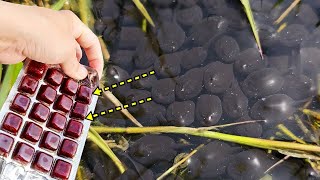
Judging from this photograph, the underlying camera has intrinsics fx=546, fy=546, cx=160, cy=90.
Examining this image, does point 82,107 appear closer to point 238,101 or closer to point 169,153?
point 169,153

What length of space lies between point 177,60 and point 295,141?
0.33m

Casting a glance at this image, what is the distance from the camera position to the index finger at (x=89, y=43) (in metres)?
1.11

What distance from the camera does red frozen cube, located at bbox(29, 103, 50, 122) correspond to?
110 cm

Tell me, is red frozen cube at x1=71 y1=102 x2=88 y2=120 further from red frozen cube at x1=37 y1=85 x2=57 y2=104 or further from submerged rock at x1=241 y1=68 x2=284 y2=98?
submerged rock at x1=241 y1=68 x2=284 y2=98

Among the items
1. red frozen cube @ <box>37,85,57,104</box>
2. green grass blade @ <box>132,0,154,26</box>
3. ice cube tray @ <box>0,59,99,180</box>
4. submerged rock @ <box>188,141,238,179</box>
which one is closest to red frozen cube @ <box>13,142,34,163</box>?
ice cube tray @ <box>0,59,99,180</box>

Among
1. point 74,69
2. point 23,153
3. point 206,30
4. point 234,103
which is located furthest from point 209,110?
point 23,153

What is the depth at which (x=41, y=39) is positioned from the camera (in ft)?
3.22

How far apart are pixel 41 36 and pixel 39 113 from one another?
0.19 metres

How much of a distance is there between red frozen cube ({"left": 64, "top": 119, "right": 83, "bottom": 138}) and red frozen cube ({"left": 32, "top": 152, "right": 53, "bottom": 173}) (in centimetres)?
7

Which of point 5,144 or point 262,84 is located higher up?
point 5,144

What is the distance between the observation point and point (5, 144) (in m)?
1.04

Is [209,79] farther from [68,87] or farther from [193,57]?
[68,87]

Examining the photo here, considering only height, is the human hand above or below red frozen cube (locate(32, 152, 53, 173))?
above

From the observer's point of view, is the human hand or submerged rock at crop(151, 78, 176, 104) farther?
submerged rock at crop(151, 78, 176, 104)
